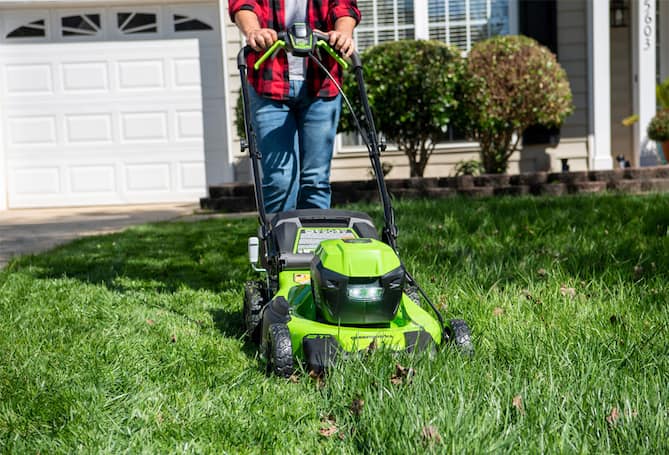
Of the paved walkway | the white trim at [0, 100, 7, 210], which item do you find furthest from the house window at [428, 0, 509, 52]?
the white trim at [0, 100, 7, 210]

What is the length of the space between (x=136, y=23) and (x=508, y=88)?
5179 mm

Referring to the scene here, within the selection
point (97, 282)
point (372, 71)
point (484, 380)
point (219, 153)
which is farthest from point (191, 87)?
point (484, 380)

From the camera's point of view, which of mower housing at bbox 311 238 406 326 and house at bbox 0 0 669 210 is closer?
mower housing at bbox 311 238 406 326

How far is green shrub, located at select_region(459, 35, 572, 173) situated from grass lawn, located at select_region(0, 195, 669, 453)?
4.17m

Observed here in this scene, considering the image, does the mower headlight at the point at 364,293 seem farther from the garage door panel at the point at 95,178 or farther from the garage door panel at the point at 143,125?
the garage door panel at the point at 95,178

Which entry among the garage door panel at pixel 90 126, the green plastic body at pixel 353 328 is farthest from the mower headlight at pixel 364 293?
the garage door panel at pixel 90 126

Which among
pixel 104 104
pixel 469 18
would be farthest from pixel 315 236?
pixel 104 104

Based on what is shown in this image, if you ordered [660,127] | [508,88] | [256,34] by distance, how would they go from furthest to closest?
[660,127], [508,88], [256,34]

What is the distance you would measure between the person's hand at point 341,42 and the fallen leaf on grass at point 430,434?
1843 millimetres

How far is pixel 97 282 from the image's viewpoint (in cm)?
439

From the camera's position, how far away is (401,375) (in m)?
2.29

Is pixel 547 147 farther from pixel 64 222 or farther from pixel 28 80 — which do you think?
pixel 28 80

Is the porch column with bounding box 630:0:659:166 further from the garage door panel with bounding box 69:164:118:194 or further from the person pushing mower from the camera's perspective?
the person pushing mower

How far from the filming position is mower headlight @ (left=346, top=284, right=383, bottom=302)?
2455 millimetres
